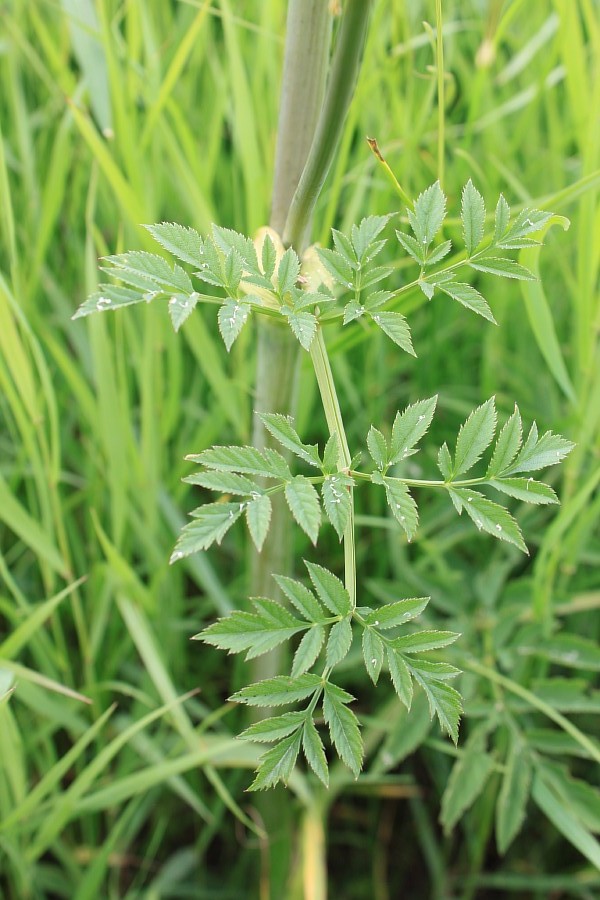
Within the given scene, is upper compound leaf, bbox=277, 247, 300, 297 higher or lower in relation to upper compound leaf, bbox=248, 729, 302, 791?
higher

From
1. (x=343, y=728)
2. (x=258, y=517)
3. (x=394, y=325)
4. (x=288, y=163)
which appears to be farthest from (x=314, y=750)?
(x=288, y=163)

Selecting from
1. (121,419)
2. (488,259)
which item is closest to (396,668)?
(488,259)

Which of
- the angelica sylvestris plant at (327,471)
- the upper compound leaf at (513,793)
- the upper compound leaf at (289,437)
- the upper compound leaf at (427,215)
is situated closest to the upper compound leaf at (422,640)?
the angelica sylvestris plant at (327,471)

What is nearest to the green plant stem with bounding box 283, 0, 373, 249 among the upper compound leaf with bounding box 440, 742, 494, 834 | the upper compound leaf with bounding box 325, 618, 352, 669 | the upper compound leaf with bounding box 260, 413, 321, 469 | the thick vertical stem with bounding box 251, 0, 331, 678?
the thick vertical stem with bounding box 251, 0, 331, 678

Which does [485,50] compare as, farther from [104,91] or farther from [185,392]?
[185,392]

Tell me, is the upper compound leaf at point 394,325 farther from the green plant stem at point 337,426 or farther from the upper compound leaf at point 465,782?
the upper compound leaf at point 465,782

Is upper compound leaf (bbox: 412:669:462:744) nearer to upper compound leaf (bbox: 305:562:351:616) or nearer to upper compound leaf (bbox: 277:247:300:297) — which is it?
upper compound leaf (bbox: 305:562:351:616)
